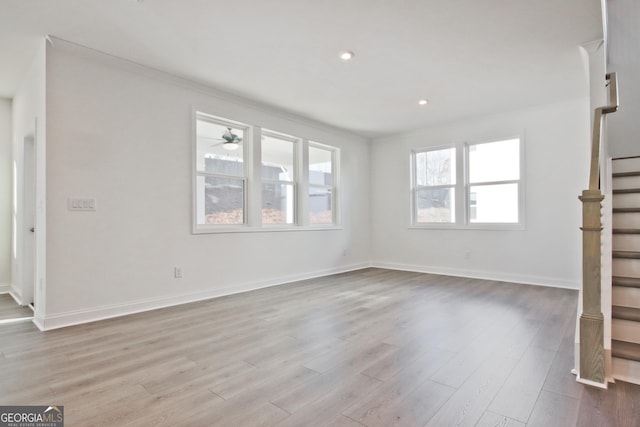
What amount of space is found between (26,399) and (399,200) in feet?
19.3

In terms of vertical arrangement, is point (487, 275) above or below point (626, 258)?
below

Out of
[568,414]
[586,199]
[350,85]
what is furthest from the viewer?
[350,85]

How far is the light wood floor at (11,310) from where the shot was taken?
346 centimetres

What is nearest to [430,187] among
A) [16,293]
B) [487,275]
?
[487,275]

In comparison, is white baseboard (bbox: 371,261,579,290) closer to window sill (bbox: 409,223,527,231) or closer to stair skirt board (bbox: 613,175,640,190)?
window sill (bbox: 409,223,527,231)

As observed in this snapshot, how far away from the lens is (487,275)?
551cm

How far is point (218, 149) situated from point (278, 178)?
1135 millimetres

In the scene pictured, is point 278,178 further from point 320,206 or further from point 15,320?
point 15,320

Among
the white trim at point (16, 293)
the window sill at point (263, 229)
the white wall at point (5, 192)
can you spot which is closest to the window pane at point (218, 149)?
the window sill at point (263, 229)

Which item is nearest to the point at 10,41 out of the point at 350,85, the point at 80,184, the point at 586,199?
the point at 80,184

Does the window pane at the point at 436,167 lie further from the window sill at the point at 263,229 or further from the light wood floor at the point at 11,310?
the light wood floor at the point at 11,310

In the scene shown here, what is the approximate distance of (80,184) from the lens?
10.7 ft

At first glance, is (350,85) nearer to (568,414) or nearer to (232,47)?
(232,47)

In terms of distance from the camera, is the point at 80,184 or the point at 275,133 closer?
the point at 80,184
